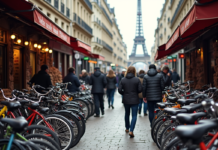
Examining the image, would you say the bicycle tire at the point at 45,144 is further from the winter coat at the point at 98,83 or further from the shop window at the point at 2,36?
the shop window at the point at 2,36

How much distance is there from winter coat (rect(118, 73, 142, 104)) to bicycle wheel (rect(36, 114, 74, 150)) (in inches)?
106

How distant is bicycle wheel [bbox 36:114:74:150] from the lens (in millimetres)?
5989

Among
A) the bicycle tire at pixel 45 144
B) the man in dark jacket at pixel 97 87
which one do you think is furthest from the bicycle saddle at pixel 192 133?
the man in dark jacket at pixel 97 87

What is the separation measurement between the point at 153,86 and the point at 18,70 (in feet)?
25.7

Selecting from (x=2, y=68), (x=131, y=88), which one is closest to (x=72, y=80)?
(x=2, y=68)

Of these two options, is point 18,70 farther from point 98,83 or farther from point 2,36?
point 98,83

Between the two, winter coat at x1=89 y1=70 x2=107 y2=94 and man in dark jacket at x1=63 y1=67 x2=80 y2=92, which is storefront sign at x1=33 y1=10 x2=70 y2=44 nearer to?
man in dark jacket at x1=63 y1=67 x2=80 y2=92

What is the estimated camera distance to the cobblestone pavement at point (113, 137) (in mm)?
7145

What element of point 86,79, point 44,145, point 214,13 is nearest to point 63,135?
point 44,145

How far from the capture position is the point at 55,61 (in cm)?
2355

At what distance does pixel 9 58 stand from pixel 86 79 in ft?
22.4

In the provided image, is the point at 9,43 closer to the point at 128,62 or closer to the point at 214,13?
the point at 214,13

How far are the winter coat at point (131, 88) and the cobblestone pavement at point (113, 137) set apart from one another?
951 millimetres

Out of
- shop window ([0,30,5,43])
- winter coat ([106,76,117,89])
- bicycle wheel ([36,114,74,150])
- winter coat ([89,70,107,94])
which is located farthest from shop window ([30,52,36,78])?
bicycle wheel ([36,114,74,150])
